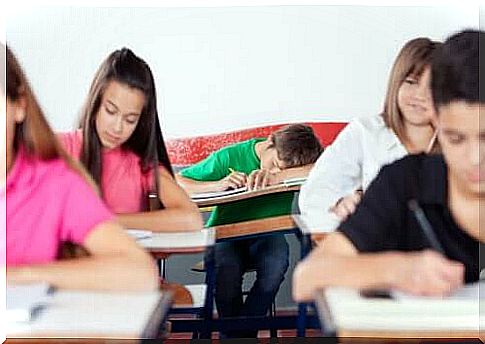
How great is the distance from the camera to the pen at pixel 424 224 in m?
1.76

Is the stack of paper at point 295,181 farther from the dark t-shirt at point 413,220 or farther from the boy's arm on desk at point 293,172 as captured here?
the dark t-shirt at point 413,220

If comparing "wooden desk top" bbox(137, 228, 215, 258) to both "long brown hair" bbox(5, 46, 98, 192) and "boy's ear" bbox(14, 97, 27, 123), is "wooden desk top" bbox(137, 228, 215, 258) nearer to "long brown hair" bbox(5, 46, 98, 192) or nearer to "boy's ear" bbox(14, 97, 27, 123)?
"long brown hair" bbox(5, 46, 98, 192)

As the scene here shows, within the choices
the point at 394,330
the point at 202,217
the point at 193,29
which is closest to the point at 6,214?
the point at 202,217

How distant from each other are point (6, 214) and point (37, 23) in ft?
1.34

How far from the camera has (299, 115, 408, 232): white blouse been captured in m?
1.83

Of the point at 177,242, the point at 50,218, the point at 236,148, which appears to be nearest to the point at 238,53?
the point at 236,148

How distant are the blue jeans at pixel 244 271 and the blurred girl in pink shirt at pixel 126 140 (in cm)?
10

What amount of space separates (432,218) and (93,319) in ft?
2.31

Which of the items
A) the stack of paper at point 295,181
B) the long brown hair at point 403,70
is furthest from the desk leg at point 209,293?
the long brown hair at point 403,70

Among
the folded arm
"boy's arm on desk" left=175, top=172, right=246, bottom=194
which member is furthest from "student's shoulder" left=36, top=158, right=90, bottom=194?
"boy's arm on desk" left=175, top=172, right=246, bottom=194

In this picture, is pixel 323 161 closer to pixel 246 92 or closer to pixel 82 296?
pixel 246 92

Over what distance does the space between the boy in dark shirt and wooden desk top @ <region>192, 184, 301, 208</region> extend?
148 millimetres

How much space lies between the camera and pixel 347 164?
6.08 feet

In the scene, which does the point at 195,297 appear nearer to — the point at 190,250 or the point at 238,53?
the point at 190,250
